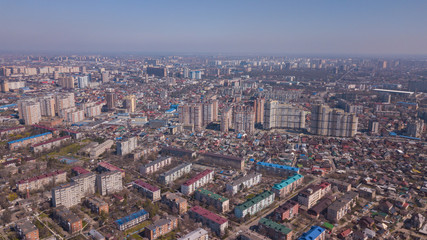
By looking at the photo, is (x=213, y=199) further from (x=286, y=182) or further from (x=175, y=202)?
(x=286, y=182)

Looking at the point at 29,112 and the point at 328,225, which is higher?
the point at 29,112

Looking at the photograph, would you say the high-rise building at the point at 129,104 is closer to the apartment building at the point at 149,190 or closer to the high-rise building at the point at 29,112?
the high-rise building at the point at 29,112

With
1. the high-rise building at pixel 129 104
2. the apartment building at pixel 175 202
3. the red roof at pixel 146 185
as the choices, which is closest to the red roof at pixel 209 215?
the apartment building at pixel 175 202

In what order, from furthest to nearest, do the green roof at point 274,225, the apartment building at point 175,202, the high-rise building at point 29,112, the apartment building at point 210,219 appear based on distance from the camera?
1. the high-rise building at point 29,112
2. the apartment building at point 175,202
3. the apartment building at point 210,219
4. the green roof at point 274,225

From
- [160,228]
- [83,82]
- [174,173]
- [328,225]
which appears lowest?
[328,225]

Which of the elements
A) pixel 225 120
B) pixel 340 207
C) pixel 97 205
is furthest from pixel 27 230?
pixel 225 120

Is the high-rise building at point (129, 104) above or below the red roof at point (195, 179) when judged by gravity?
above

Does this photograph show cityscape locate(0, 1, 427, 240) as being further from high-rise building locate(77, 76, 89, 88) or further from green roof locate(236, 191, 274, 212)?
high-rise building locate(77, 76, 89, 88)
